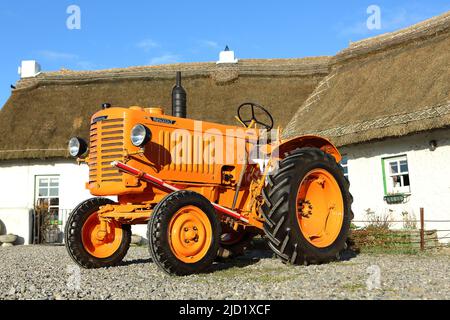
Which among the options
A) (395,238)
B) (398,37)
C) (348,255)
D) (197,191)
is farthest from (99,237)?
(398,37)

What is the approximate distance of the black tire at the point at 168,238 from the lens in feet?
15.4

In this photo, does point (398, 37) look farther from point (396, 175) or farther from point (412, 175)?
point (412, 175)

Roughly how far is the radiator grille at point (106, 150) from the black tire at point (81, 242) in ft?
1.69

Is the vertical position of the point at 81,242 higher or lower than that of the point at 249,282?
higher

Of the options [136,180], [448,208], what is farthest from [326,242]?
[448,208]

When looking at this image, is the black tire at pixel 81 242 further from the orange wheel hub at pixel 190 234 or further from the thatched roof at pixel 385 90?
the thatched roof at pixel 385 90

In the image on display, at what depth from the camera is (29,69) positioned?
62.5 ft

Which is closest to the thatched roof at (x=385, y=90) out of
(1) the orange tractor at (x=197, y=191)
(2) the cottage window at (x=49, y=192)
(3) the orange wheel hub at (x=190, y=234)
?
(1) the orange tractor at (x=197, y=191)

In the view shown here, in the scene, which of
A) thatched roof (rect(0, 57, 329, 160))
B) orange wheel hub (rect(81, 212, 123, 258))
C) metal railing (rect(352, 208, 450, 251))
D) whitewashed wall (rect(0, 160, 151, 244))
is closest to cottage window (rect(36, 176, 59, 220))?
whitewashed wall (rect(0, 160, 151, 244))

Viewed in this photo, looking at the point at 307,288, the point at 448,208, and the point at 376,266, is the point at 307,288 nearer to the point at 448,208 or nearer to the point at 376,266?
the point at 376,266

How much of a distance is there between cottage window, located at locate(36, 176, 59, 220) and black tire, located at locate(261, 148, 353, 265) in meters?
11.4

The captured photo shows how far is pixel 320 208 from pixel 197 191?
1.68 m
